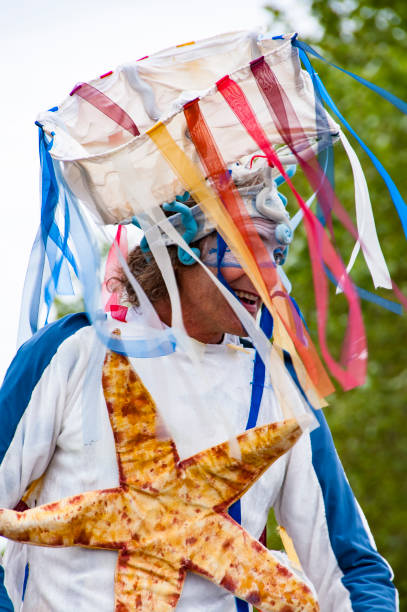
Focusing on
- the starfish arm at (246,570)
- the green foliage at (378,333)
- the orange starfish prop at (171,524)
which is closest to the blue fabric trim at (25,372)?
the orange starfish prop at (171,524)

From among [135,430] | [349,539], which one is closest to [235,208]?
[135,430]

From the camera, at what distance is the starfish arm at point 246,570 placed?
195 centimetres

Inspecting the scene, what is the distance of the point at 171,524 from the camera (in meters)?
1.97

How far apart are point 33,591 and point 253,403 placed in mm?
684

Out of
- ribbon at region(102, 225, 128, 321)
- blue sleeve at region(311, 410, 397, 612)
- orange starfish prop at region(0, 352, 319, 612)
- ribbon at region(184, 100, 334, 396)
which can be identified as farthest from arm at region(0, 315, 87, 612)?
blue sleeve at region(311, 410, 397, 612)

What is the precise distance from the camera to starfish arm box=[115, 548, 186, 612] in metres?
1.92

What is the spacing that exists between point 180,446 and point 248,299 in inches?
15.1

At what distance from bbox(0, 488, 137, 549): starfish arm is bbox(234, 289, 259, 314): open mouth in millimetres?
523

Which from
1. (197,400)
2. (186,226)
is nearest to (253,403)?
(197,400)

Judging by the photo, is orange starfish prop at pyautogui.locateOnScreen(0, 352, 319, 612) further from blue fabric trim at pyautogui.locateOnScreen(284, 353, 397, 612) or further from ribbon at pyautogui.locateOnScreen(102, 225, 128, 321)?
ribbon at pyautogui.locateOnScreen(102, 225, 128, 321)

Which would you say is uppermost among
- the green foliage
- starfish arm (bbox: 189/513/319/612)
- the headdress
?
the headdress

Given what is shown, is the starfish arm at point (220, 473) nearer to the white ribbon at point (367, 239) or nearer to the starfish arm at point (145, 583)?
the starfish arm at point (145, 583)

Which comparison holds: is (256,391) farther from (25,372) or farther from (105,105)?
(105,105)

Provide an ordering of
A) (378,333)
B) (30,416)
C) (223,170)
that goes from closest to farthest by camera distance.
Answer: (223,170) < (30,416) < (378,333)
